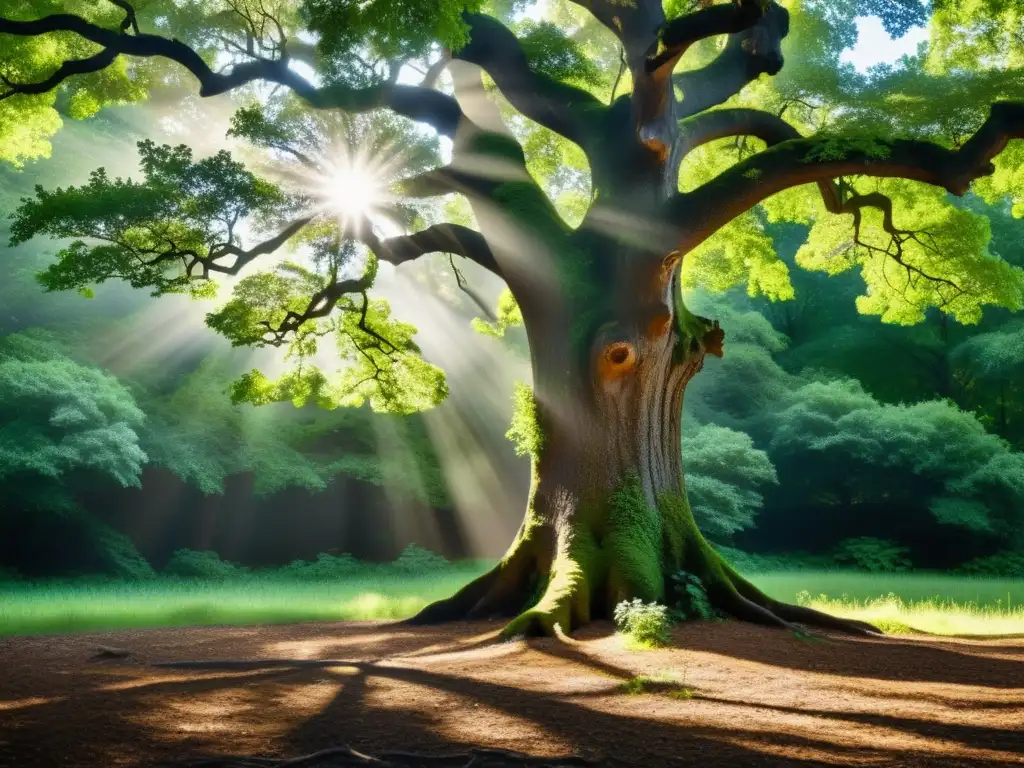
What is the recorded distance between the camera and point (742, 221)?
40.5 feet

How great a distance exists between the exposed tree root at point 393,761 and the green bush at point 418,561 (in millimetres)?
17169

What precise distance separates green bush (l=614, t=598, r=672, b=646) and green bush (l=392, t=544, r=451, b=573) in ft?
46.0

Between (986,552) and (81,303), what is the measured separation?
23427 millimetres

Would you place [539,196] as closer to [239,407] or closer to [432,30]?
[432,30]

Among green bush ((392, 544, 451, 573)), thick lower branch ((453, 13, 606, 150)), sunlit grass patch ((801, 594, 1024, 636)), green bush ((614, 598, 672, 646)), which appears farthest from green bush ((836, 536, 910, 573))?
green bush ((614, 598, 672, 646))

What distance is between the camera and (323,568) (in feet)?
62.1

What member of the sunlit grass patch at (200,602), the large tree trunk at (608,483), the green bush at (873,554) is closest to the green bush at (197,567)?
the sunlit grass patch at (200,602)

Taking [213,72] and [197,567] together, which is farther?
[197,567]

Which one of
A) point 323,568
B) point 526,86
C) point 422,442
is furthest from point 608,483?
point 422,442

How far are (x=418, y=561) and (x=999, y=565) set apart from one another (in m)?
14.5

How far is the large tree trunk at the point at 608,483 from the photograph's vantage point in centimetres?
709

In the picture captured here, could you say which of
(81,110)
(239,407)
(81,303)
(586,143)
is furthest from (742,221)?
(81,303)

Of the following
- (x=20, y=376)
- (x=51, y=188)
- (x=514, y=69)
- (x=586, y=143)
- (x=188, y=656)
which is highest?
(x=51, y=188)

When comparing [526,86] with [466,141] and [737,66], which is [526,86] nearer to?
[466,141]
